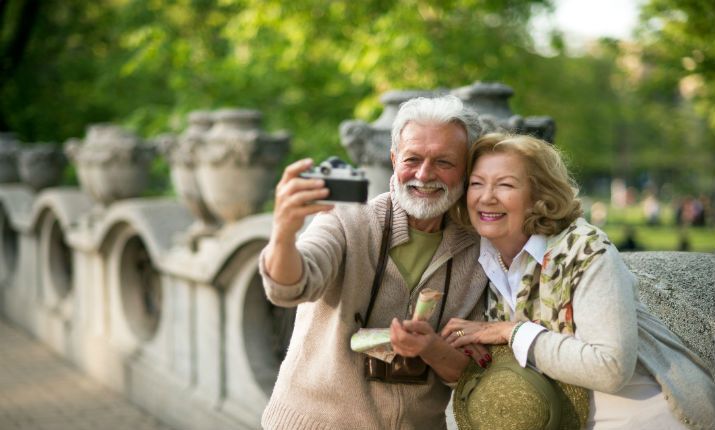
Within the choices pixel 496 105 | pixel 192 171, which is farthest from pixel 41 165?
pixel 496 105

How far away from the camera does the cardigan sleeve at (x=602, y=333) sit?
2248mm

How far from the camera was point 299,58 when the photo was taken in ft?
38.8

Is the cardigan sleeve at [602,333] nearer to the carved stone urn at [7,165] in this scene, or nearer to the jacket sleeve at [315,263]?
the jacket sleeve at [315,263]

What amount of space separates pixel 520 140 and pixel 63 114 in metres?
17.0

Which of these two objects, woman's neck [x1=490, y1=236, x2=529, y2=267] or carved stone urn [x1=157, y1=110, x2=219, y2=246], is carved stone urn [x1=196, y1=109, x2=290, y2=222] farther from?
woman's neck [x1=490, y1=236, x2=529, y2=267]

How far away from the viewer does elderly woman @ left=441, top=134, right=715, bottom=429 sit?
228cm

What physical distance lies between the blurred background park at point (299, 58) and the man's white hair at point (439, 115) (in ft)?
1.36

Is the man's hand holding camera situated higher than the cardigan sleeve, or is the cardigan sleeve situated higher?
the man's hand holding camera

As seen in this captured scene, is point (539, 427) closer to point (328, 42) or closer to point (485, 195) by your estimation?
point (485, 195)

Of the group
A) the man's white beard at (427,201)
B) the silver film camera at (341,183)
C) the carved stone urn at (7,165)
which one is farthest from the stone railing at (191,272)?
the carved stone urn at (7,165)

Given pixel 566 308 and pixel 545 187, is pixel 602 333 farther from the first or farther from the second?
pixel 545 187

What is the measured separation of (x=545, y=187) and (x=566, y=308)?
0.39 meters

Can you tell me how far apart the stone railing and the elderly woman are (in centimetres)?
59

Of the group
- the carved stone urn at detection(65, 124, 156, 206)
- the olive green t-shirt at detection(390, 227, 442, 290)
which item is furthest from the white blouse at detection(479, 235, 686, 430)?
the carved stone urn at detection(65, 124, 156, 206)
